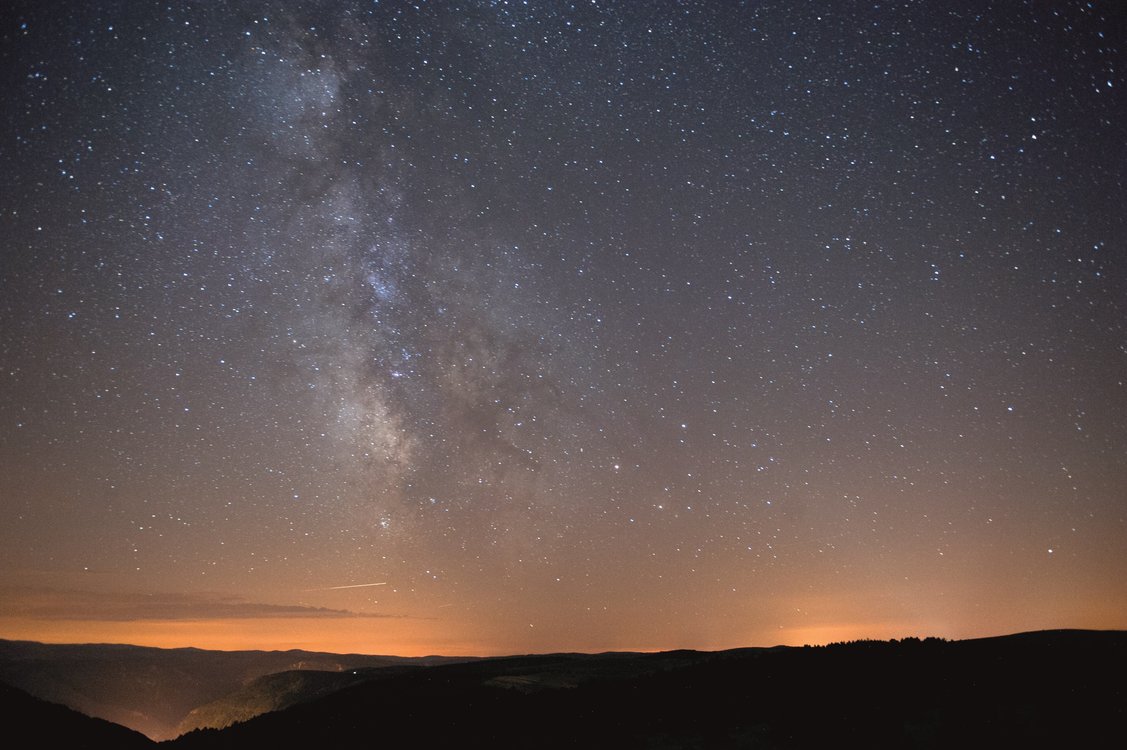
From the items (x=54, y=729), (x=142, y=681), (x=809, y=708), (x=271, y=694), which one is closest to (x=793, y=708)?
(x=809, y=708)

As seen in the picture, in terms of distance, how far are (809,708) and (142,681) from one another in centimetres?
9120

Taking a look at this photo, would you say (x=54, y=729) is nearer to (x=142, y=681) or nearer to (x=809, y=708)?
(x=809, y=708)

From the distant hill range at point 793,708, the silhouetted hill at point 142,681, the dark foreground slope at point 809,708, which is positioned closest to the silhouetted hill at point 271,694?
the silhouetted hill at point 142,681

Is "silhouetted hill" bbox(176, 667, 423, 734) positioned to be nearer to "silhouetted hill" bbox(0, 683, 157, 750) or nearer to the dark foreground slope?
"silhouetted hill" bbox(0, 683, 157, 750)

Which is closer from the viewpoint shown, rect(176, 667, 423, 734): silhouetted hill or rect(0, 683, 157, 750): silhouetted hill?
rect(0, 683, 157, 750): silhouetted hill

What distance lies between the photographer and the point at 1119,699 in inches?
466

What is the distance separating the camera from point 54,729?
19156 mm

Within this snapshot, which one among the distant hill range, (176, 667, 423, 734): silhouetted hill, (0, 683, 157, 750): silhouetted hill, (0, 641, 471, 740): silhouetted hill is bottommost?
(0, 641, 471, 740): silhouetted hill

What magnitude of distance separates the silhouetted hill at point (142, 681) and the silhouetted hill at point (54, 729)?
45750 mm

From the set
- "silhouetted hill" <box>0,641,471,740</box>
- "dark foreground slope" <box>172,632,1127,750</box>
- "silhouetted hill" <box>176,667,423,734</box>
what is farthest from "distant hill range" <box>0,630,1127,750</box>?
"silhouetted hill" <box>0,641,471,740</box>

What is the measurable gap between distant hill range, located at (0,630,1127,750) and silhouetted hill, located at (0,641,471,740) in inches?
2020

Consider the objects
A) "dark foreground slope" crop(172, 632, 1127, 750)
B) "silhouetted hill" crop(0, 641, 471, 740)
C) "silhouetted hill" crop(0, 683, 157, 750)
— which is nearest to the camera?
"dark foreground slope" crop(172, 632, 1127, 750)

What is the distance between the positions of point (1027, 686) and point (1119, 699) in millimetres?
1375

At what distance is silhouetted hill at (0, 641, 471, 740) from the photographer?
72.1 metres
